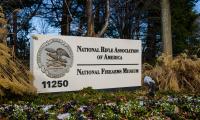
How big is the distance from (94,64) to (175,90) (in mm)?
2305

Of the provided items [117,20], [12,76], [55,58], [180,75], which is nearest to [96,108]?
[12,76]

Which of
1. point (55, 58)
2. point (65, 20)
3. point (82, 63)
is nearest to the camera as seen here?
point (55, 58)

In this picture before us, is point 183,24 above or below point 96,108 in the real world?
above

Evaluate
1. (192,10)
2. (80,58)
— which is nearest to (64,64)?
(80,58)

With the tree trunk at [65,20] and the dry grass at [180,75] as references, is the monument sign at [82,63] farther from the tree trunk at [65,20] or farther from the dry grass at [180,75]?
the tree trunk at [65,20]

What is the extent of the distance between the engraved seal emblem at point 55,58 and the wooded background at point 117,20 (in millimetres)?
8008

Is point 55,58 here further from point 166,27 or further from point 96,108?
point 166,27

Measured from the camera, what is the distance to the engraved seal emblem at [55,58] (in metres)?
10.2

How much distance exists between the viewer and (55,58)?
10477mm

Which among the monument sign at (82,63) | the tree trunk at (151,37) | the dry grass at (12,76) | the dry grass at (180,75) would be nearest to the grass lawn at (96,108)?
the dry grass at (12,76)

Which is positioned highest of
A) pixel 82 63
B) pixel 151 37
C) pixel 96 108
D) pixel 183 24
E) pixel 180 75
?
pixel 183 24

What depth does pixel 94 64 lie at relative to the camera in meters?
11.3

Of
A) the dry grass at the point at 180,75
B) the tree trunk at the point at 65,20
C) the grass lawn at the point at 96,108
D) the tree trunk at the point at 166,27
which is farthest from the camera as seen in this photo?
the tree trunk at the point at 65,20

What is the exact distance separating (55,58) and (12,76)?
1.37 m
